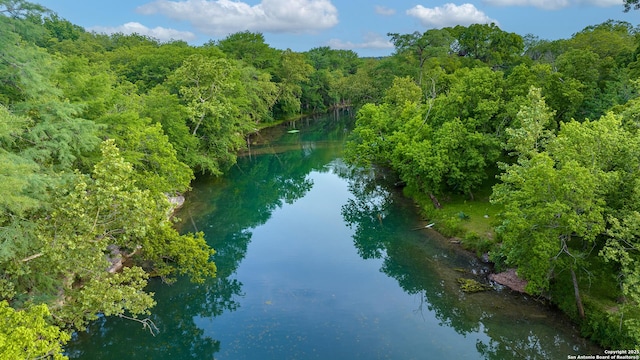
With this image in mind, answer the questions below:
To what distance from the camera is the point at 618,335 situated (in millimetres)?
14406

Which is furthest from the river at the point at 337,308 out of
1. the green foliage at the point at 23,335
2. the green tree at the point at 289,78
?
the green tree at the point at 289,78

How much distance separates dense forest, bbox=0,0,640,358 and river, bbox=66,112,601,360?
1.29 m

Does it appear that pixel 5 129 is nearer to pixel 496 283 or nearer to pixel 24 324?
pixel 24 324

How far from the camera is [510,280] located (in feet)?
63.7

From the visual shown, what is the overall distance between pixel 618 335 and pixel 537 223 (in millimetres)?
4599

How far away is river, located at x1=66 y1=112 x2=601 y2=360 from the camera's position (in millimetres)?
15781

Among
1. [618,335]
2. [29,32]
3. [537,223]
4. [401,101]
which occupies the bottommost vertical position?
[618,335]

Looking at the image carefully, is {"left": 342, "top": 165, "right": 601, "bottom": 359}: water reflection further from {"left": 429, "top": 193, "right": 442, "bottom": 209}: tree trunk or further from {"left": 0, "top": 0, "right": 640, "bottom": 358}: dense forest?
{"left": 429, "top": 193, "right": 442, "bottom": 209}: tree trunk

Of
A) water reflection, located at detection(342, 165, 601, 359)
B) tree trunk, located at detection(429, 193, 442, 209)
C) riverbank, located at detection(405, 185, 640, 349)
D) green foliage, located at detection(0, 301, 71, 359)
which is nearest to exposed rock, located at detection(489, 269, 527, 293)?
riverbank, located at detection(405, 185, 640, 349)

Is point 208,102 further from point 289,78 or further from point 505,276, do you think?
point 289,78

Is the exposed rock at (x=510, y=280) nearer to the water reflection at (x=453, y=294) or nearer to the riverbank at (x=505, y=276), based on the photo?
the riverbank at (x=505, y=276)

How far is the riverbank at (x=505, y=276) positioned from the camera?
14703 mm

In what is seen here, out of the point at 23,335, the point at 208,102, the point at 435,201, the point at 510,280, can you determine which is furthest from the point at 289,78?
the point at 23,335

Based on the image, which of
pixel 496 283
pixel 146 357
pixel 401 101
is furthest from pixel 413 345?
pixel 401 101
